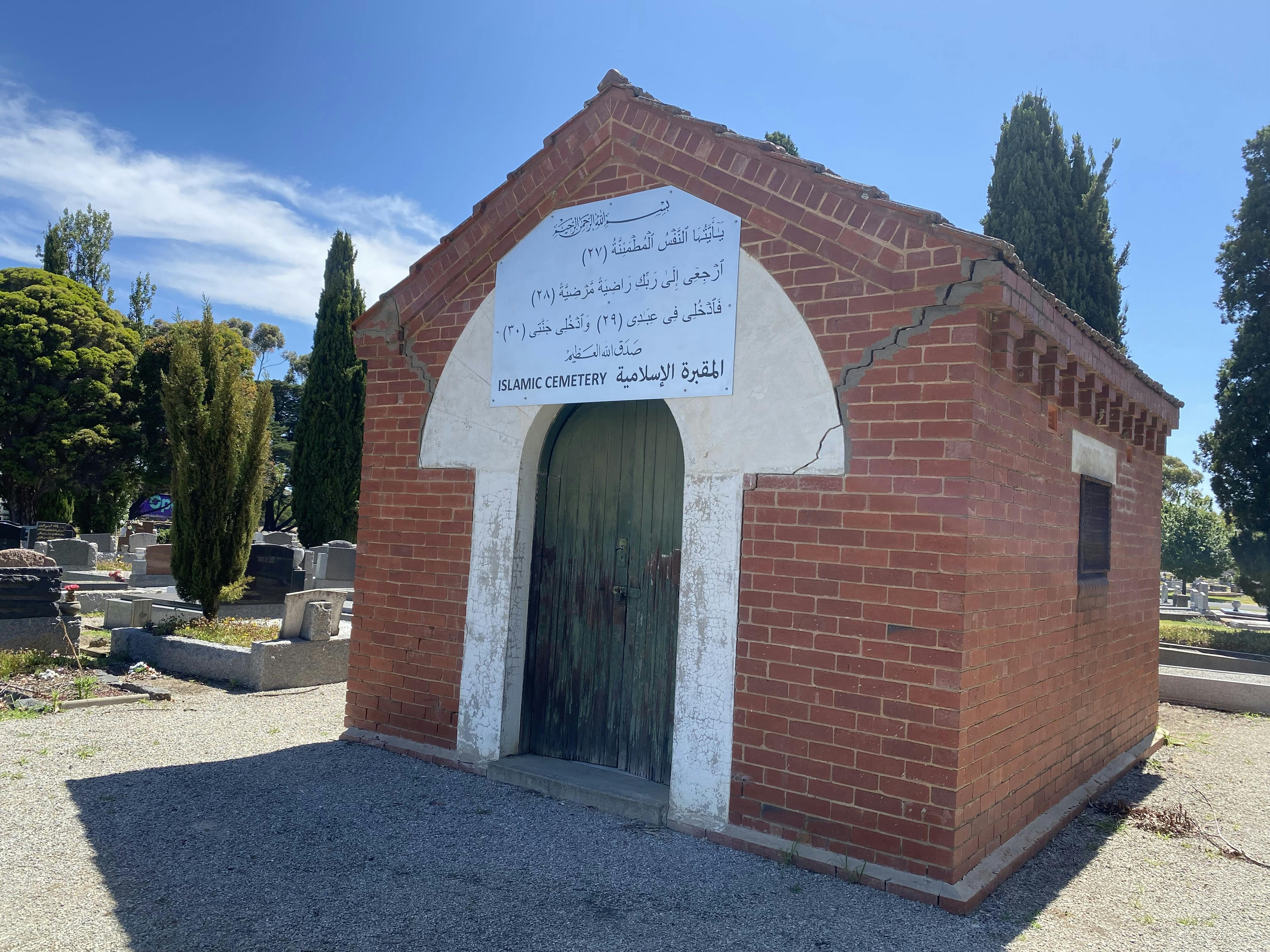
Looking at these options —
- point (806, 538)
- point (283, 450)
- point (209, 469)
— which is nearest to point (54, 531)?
point (209, 469)

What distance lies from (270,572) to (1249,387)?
2088cm

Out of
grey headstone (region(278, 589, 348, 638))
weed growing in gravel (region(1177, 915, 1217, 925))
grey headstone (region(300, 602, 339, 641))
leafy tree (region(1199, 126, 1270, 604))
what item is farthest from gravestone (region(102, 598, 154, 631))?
leafy tree (region(1199, 126, 1270, 604))

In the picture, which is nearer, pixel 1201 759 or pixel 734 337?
pixel 734 337

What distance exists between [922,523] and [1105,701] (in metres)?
3.72

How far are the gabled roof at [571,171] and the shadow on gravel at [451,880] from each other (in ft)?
11.0

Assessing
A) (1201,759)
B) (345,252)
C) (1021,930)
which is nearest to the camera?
(1021,930)

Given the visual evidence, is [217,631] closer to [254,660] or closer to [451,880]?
[254,660]

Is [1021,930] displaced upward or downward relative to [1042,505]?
downward

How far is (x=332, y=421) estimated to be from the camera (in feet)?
77.8

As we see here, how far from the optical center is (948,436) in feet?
14.0

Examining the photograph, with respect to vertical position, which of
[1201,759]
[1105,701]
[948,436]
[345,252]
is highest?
[345,252]

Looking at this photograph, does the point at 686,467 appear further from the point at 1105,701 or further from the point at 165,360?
the point at 165,360

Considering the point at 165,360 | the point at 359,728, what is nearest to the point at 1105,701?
the point at 359,728

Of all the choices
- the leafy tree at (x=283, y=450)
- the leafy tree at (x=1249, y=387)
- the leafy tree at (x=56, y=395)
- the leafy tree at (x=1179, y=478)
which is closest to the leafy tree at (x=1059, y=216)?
the leafy tree at (x=1249, y=387)
